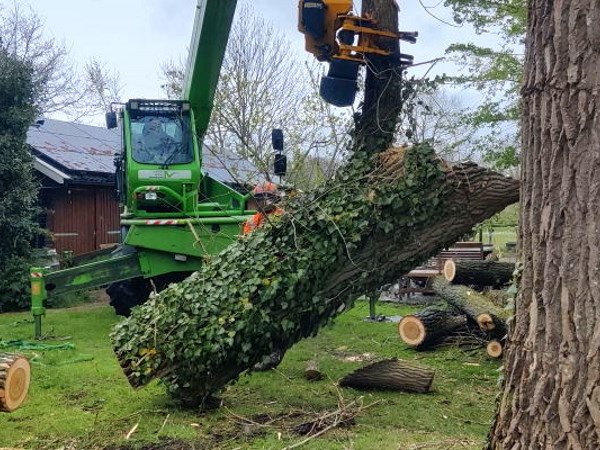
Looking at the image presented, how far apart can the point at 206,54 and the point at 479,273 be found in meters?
5.08

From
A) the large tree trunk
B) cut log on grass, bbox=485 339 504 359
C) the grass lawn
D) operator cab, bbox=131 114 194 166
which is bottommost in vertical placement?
the grass lawn

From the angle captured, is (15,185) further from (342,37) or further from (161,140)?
(342,37)

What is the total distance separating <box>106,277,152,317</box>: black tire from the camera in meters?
9.40

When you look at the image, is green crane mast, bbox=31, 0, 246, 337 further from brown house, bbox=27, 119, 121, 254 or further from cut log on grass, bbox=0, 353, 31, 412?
brown house, bbox=27, 119, 121, 254

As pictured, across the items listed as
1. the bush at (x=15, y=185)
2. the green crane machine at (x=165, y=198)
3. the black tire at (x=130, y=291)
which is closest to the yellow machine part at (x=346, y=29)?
the green crane machine at (x=165, y=198)

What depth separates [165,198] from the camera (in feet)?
31.1

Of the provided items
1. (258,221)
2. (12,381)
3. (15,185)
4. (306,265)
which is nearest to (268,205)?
(258,221)

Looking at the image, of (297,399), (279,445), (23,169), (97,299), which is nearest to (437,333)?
(297,399)

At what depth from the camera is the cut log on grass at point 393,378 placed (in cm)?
624

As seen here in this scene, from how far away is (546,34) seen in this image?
2730 mm

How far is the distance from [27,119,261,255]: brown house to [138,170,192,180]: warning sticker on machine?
577 centimetres

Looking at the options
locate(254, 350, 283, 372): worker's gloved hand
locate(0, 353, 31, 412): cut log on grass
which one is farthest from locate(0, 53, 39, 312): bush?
locate(0, 353, 31, 412): cut log on grass

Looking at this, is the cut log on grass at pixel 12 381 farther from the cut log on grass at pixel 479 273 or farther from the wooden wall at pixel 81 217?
the wooden wall at pixel 81 217

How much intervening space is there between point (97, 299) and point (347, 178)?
9.17 m
